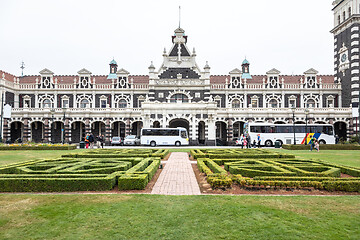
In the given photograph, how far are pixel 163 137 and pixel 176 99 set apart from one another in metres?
10.6

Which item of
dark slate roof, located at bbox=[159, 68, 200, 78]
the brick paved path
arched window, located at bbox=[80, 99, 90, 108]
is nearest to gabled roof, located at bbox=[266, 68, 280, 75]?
dark slate roof, located at bbox=[159, 68, 200, 78]

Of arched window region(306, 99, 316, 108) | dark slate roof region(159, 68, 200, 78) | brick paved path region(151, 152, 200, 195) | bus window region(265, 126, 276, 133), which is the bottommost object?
brick paved path region(151, 152, 200, 195)

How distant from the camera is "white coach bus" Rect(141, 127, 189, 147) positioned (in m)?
38.7

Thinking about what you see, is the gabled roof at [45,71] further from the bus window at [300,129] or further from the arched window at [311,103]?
the arched window at [311,103]

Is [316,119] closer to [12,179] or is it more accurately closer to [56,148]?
[56,148]

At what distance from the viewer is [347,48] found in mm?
46812

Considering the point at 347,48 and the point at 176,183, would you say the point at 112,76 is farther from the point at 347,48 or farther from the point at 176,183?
the point at 176,183

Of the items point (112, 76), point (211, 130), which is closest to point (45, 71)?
point (112, 76)

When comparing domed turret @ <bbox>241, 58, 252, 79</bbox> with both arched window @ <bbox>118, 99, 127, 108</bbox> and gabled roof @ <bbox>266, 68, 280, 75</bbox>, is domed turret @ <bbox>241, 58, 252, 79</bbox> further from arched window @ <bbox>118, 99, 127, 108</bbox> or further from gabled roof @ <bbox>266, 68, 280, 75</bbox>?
arched window @ <bbox>118, 99, 127, 108</bbox>

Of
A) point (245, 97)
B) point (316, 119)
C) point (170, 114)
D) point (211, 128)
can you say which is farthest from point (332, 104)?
point (170, 114)

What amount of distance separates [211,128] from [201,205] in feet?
111

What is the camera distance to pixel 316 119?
45250mm

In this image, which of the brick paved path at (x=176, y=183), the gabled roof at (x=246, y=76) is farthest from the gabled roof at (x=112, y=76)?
the brick paved path at (x=176, y=183)

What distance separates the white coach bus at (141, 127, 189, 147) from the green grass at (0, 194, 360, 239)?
29370 millimetres
